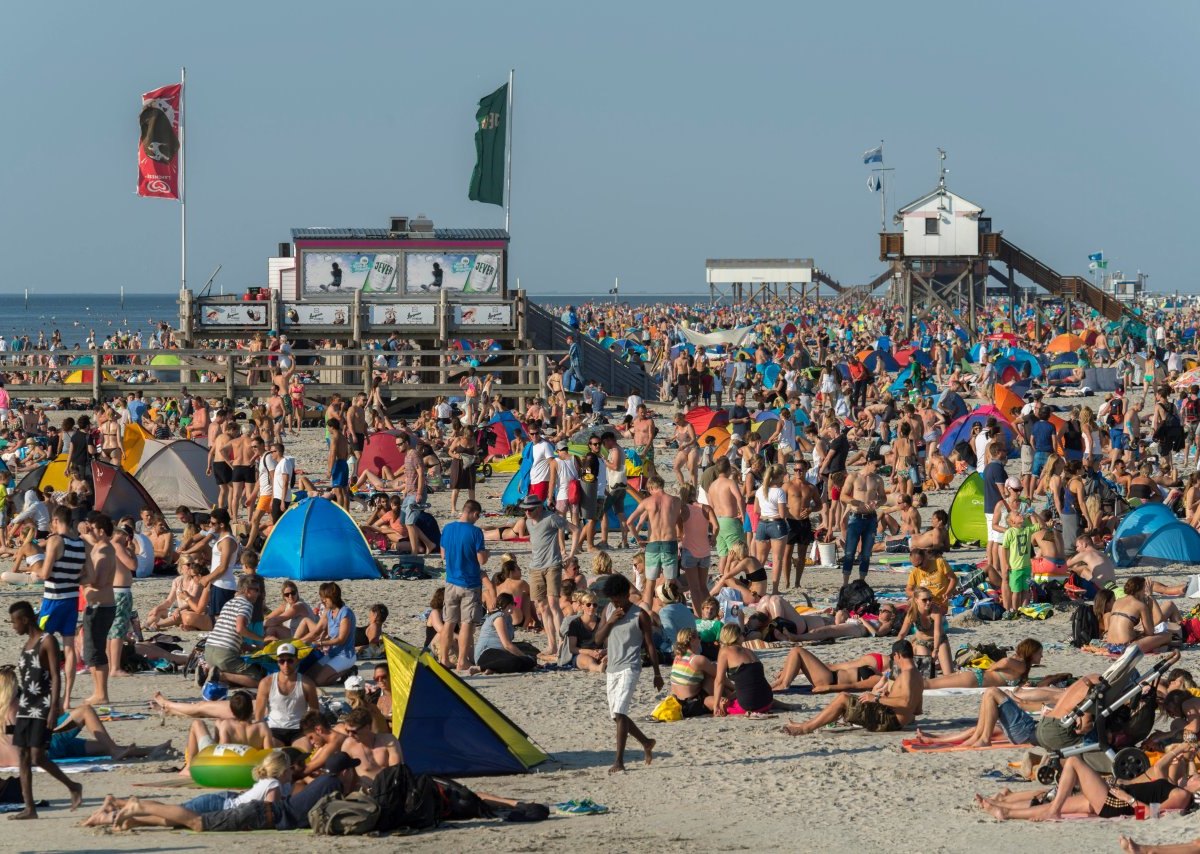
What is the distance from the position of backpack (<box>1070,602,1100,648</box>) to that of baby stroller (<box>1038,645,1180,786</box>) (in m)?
3.66

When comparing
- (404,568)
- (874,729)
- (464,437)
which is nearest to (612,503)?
(404,568)

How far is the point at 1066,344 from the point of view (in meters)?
37.6

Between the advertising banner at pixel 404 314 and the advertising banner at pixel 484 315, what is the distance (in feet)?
1.28

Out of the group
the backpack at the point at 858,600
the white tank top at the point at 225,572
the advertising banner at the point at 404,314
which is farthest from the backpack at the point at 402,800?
the advertising banner at the point at 404,314

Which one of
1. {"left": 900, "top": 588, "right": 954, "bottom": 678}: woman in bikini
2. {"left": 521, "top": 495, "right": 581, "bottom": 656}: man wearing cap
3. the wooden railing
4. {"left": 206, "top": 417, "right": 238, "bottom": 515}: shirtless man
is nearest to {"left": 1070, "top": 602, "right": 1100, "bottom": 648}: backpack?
{"left": 900, "top": 588, "right": 954, "bottom": 678}: woman in bikini

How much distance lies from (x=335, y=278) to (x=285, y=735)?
805 inches

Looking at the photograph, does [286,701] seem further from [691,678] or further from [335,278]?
[335,278]

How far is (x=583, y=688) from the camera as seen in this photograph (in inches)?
468

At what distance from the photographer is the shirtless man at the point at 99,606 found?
35.8 ft

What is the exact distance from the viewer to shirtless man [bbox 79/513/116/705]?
1091cm

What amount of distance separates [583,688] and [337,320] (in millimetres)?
18253

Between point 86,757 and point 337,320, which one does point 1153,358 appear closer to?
point 337,320

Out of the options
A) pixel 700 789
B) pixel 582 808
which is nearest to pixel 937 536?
pixel 700 789

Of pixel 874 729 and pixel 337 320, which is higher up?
pixel 337 320
